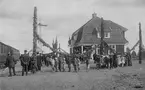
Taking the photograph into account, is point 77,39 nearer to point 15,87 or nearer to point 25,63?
point 25,63

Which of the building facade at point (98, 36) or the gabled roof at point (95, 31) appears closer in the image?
the building facade at point (98, 36)

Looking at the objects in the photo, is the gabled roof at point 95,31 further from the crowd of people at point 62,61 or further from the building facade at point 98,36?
the crowd of people at point 62,61

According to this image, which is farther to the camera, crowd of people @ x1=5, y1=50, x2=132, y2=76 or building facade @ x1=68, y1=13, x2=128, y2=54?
building facade @ x1=68, y1=13, x2=128, y2=54

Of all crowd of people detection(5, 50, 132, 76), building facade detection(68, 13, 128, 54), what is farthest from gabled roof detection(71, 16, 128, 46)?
crowd of people detection(5, 50, 132, 76)

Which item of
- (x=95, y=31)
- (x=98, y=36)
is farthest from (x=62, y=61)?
(x=95, y=31)

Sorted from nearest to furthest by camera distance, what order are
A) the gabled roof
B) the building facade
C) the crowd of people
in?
1. the crowd of people
2. the building facade
3. the gabled roof

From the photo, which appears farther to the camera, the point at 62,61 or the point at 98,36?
the point at 98,36

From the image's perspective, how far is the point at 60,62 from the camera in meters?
21.7

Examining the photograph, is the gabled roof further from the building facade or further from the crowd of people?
the crowd of people

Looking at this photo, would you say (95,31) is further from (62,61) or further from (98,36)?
(62,61)

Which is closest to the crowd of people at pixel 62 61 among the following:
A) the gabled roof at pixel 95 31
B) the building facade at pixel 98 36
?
the building facade at pixel 98 36

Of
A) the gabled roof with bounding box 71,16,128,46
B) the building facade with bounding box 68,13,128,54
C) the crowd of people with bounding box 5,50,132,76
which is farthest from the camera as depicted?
the gabled roof with bounding box 71,16,128,46

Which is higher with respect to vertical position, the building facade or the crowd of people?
the building facade

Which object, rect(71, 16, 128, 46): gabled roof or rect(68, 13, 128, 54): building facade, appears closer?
rect(68, 13, 128, 54): building facade
